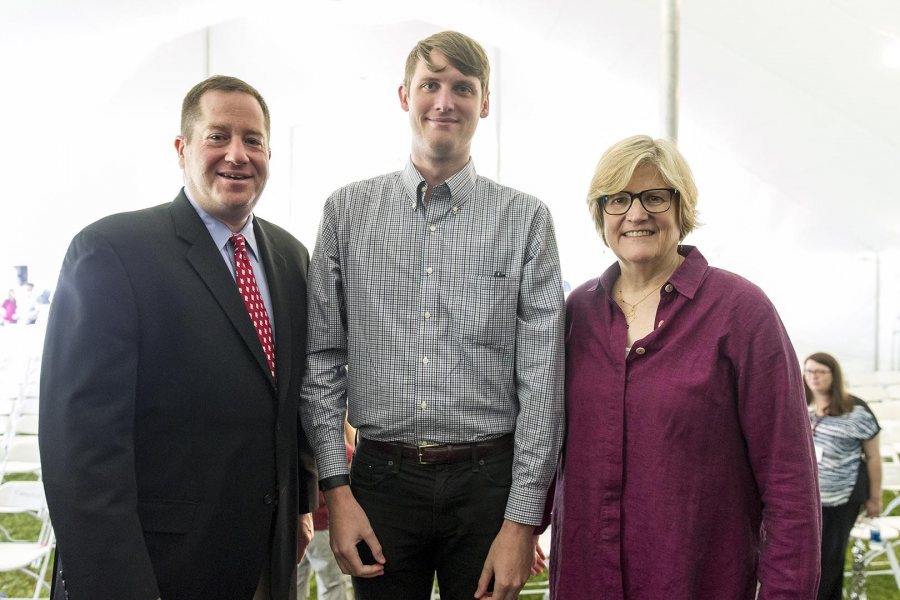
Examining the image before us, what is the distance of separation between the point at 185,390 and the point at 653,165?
113 cm

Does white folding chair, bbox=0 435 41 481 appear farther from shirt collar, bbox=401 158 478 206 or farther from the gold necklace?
the gold necklace

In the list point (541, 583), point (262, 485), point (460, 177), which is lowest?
point (541, 583)

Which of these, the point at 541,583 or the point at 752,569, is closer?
→ the point at 752,569

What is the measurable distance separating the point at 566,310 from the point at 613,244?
22cm

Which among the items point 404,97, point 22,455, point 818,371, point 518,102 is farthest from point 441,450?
point 518,102

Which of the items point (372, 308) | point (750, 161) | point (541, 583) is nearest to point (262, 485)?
point (372, 308)

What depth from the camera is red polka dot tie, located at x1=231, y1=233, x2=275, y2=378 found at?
5.45ft

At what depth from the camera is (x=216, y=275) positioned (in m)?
1.58

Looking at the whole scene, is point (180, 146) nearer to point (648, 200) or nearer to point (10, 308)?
point (648, 200)

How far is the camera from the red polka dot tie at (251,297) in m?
1.66

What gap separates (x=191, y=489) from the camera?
4.99ft

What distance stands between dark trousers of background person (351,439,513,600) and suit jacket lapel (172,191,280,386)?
0.36 metres

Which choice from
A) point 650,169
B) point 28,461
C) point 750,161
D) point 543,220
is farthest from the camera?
point 750,161

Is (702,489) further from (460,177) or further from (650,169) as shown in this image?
(460,177)
